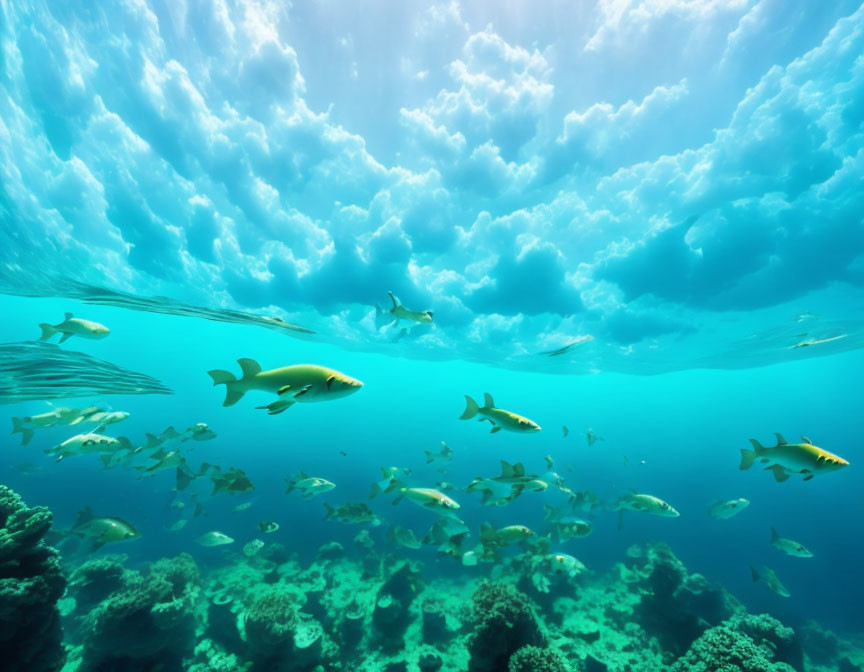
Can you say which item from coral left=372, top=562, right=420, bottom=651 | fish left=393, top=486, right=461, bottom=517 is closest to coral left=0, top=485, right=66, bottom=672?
fish left=393, top=486, right=461, bottom=517

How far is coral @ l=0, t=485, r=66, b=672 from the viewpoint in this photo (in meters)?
5.14

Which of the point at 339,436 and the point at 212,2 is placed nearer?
the point at 212,2

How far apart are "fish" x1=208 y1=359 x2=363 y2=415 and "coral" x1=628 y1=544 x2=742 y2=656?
15.2 metres

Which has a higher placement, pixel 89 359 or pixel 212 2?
pixel 212 2

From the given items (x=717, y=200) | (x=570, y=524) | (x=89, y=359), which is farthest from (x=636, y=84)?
(x=89, y=359)

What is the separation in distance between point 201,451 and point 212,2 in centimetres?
6348

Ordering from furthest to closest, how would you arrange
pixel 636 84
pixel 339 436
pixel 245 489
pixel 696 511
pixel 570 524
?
pixel 339 436 → pixel 696 511 → pixel 570 524 → pixel 636 84 → pixel 245 489

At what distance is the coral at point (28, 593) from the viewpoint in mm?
5138

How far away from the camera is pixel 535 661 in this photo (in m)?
5.96

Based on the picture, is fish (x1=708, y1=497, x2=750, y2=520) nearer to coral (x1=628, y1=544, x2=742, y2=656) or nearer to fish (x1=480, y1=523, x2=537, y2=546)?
coral (x1=628, y1=544, x2=742, y2=656)

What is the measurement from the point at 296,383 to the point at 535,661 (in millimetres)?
6873

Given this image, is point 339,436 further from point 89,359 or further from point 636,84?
point 636,84

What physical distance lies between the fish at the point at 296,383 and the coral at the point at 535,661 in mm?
6564

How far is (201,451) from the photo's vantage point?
55.6m
